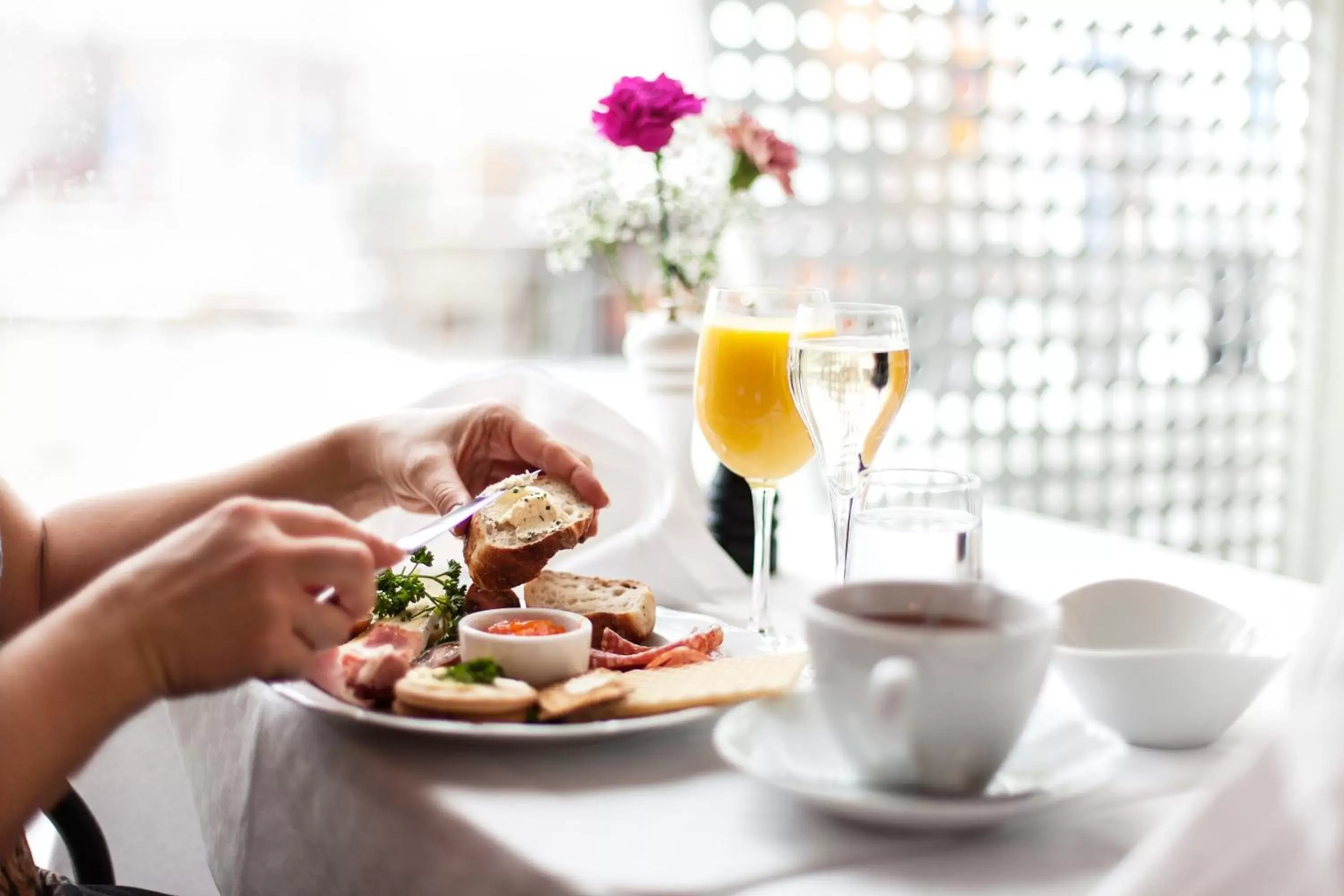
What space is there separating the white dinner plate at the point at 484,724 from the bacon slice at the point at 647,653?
3.8 inches

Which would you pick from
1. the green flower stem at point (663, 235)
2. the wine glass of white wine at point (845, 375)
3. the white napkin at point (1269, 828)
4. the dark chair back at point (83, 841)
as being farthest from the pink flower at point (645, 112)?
the white napkin at point (1269, 828)

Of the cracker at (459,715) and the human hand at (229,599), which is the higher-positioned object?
the human hand at (229,599)

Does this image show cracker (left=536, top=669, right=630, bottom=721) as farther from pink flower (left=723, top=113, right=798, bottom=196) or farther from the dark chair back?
pink flower (left=723, top=113, right=798, bottom=196)

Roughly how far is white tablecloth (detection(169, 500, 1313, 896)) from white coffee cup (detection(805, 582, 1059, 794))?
4 centimetres

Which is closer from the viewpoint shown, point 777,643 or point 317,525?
point 317,525

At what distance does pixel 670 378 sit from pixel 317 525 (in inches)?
30.3

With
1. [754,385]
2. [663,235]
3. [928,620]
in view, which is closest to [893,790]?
[928,620]

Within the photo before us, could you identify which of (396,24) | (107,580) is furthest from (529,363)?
(396,24)

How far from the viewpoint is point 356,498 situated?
1154 mm

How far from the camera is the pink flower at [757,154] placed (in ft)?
4.38

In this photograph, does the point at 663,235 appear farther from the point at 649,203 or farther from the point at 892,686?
the point at 892,686

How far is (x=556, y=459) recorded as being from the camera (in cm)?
102

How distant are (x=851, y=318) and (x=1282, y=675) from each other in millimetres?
408

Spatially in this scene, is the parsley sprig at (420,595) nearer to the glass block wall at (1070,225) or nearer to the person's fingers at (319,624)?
the person's fingers at (319,624)
